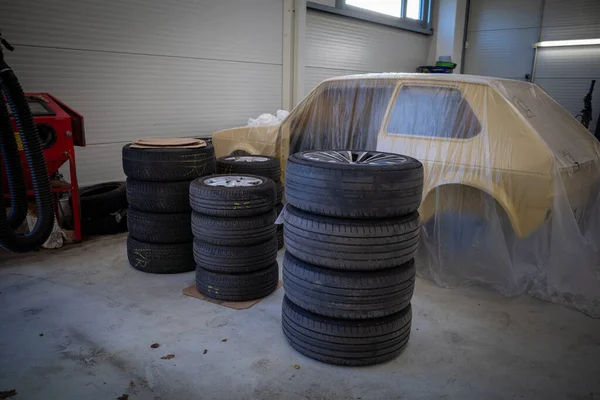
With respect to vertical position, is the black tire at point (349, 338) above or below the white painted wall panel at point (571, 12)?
below

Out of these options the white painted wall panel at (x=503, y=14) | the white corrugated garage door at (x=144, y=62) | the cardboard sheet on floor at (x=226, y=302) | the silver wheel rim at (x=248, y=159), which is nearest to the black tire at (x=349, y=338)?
the cardboard sheet on floor at (x=226, y=302)

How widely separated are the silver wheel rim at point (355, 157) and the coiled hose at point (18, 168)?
168 cm

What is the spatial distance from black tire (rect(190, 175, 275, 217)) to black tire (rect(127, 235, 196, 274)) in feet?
2.26

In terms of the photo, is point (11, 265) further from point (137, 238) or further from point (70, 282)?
point (137, 238)

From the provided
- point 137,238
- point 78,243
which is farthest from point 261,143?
point 78,243

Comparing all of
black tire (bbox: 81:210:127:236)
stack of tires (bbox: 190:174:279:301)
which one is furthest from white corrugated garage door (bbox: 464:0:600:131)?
black tire (bbox: 81:210:127:236)

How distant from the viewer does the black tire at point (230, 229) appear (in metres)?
3.44

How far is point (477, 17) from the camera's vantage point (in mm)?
12312

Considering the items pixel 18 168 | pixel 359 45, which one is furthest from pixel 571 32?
pixel 18 168

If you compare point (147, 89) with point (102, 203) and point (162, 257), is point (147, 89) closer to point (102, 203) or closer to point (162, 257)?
point (102, 203)

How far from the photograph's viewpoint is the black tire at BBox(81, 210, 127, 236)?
5047 millimetres

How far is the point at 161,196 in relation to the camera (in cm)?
396

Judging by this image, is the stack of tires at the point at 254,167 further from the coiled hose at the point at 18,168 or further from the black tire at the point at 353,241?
the coiled hose at the point at 18,168

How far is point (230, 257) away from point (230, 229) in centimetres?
23
